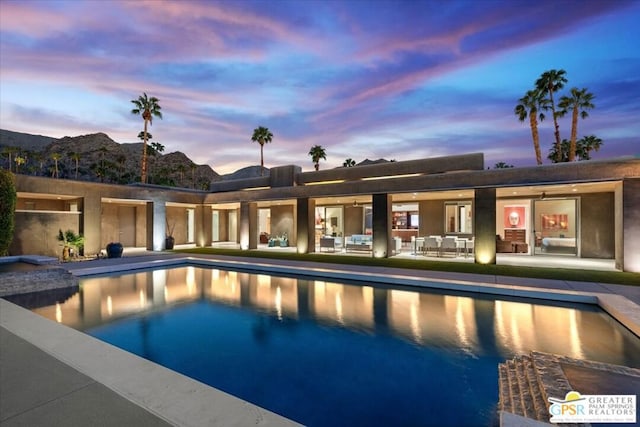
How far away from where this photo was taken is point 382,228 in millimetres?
14133

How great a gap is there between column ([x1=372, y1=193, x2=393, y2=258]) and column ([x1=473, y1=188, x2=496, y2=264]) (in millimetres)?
3675

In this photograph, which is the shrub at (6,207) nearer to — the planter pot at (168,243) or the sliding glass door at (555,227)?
the planter pot at (168,243)

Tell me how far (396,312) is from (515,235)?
13389mm

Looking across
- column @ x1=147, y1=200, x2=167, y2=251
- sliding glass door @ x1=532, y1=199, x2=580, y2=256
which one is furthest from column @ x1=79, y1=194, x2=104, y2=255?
sliding glass door @ x1=532, y1=199, x2=580, y2=256

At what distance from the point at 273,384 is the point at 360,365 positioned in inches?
50.7

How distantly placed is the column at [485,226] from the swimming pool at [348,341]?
4874mm

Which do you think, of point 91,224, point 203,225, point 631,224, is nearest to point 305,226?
point 203,225

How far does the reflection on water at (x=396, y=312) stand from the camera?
16.5 ft

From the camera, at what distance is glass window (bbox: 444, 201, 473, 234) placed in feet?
54.4

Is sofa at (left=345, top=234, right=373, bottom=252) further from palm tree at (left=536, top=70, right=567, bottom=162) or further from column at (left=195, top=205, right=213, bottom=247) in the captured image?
palm tree at (left=536, top=70, right=567, bottom=162)

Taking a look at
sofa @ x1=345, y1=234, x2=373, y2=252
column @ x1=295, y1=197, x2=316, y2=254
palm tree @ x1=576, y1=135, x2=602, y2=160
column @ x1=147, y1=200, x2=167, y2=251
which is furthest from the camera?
palm tree @ x1=576, y1=135, x2=602, y2=160

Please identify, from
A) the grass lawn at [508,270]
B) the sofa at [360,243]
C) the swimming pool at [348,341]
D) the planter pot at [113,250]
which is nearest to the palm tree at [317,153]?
the sofa at [360,243]

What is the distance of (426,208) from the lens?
17.3m

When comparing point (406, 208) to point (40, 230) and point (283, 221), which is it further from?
point (40, 230)
